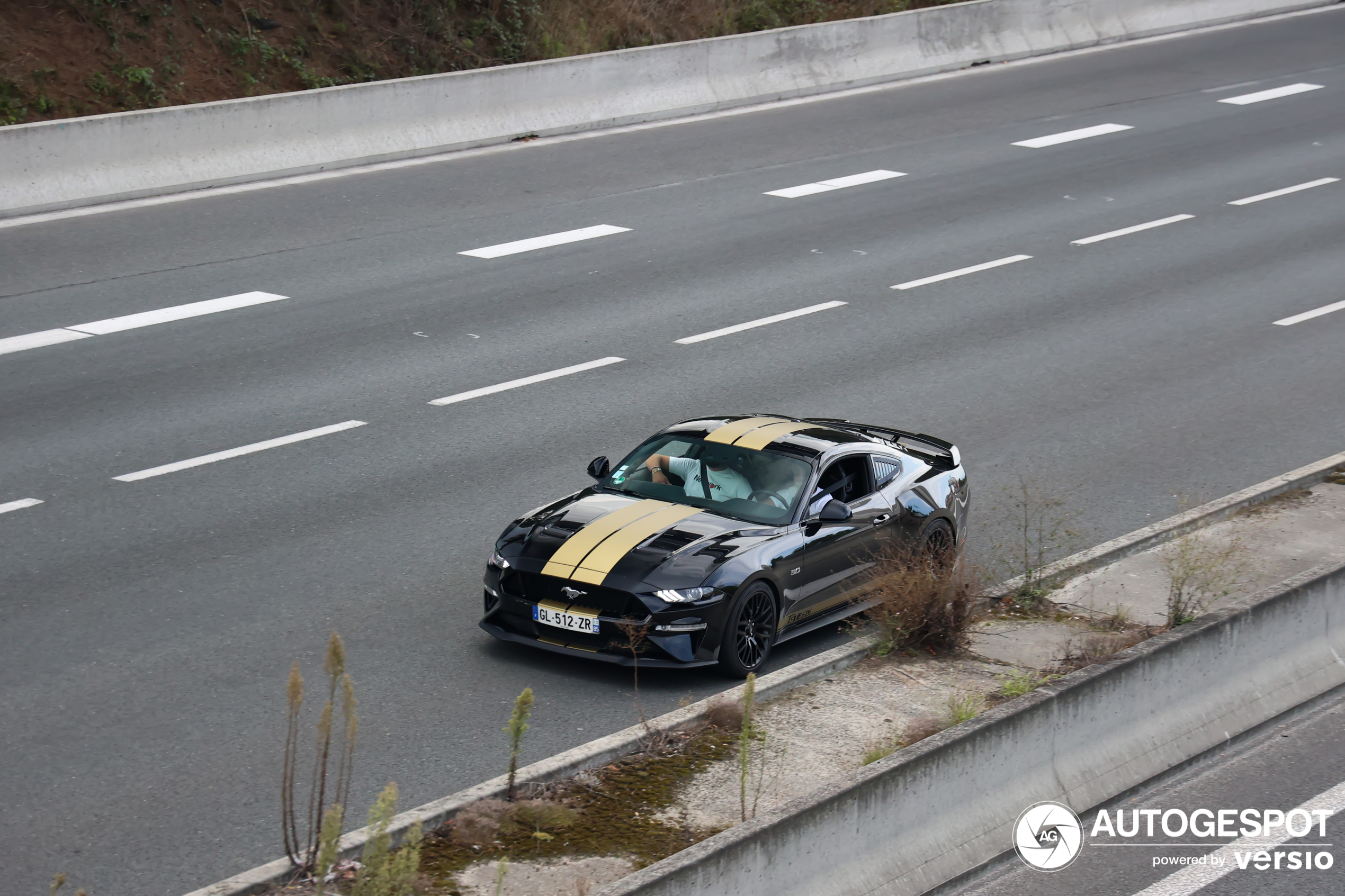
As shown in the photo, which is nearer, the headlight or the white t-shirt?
the headlight

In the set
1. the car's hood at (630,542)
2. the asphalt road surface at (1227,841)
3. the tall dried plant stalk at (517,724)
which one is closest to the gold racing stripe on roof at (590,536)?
the car's hood at (630,542)

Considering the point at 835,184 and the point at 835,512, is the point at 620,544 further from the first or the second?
the point at 835,184

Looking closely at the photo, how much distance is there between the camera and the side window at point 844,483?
33.3 ft

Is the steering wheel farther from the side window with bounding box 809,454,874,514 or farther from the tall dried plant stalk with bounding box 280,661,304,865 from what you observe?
the tall dried plant stalk with bounding box 280,661,304,865

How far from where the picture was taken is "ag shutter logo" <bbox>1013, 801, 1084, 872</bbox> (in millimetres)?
7230

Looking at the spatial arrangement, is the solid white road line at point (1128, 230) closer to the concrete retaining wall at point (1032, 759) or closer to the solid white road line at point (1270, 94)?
the solid white road line at point (1270, 94)

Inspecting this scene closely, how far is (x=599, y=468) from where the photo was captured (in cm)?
1052

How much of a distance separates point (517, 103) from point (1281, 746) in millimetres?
17213

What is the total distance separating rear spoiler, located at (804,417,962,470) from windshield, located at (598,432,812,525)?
1.12 m

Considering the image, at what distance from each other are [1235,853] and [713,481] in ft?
13.7

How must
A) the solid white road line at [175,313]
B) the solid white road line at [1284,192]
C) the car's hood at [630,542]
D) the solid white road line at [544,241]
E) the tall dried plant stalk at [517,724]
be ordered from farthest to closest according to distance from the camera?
the solid white road line at [1284,192] < the solid white road line at [544,241] < the solid white road line at [175,313] < the car's hood at [630,542] < the tall dried plant stalk at [517,724]

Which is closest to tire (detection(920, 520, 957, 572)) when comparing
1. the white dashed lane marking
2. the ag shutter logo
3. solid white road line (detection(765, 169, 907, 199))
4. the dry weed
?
the dry weed

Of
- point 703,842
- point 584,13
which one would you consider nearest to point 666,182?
point 584,13

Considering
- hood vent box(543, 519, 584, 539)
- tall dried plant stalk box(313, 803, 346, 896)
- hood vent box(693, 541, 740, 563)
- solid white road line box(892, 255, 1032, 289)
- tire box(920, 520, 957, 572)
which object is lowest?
tire box(920, 520, 957, 572)
